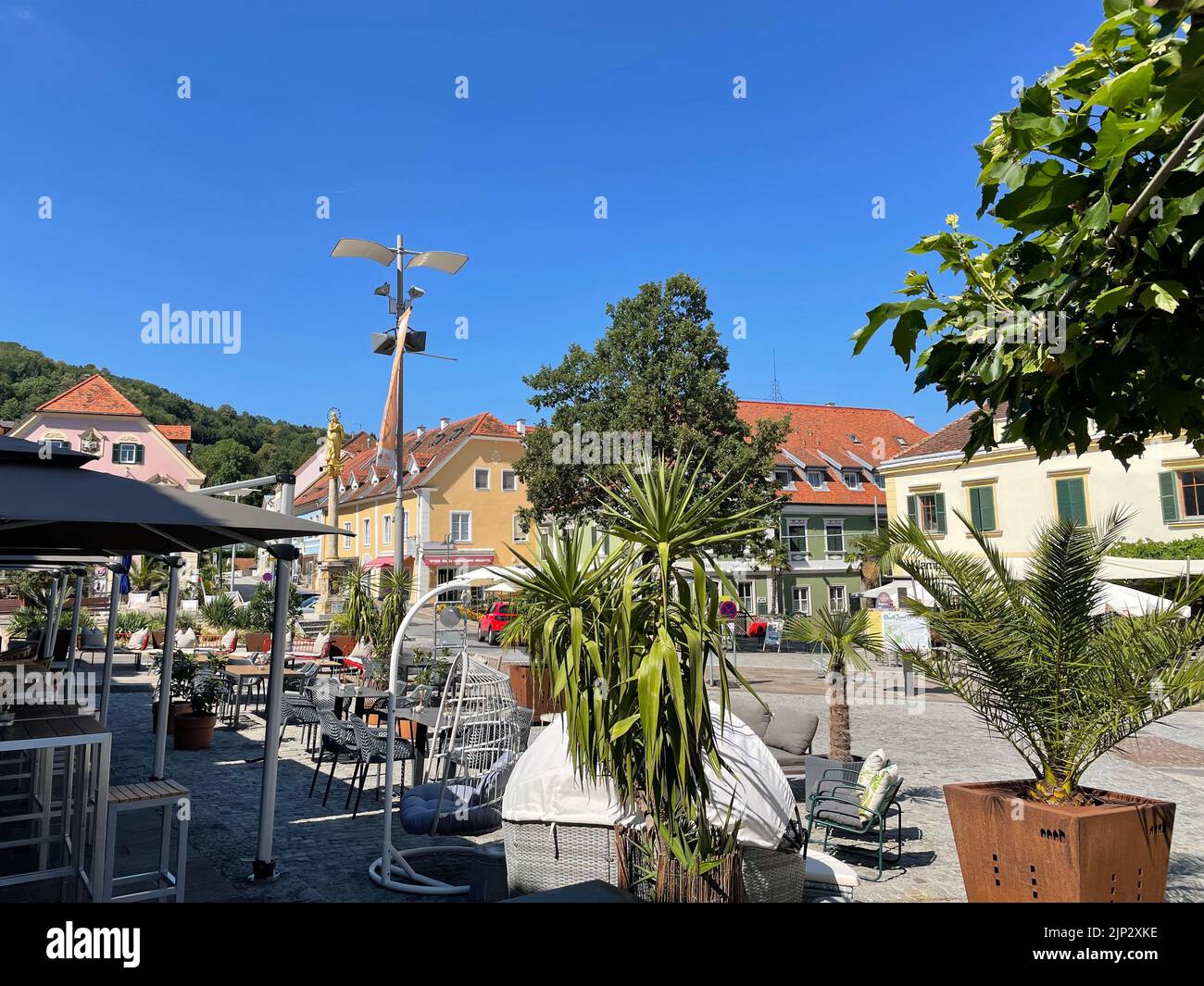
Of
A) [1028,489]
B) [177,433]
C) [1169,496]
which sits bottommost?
[1169,496]

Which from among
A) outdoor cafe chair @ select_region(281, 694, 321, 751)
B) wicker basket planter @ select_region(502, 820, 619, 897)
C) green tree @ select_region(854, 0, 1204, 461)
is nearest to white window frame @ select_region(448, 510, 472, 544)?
outdoor cafe chair @ select_region(281, 694, 321, 751)

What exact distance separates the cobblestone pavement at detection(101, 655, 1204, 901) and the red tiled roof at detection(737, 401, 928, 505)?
27491 millimetres

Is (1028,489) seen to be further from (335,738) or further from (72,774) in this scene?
(72,774)

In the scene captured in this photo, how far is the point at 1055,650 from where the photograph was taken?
17.5ft

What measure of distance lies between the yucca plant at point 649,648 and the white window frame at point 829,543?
40290mm

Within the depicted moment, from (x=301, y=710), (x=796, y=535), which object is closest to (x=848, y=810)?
(x=301, y=710)

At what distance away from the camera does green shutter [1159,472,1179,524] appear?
25375 millimetres

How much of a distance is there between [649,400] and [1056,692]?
25657 mm

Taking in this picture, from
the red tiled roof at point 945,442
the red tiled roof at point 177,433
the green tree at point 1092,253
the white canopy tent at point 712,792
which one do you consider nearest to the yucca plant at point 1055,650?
the white canopy tent at point 712,792

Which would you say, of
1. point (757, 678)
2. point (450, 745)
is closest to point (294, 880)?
point (450, 745)
